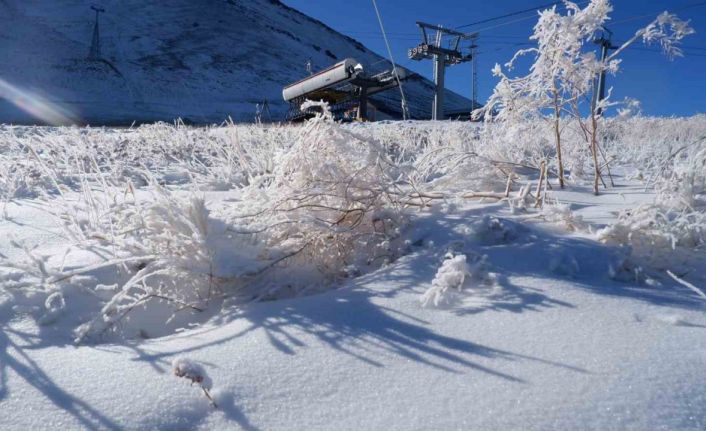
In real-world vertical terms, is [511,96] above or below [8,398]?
above

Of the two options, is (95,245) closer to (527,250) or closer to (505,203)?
(527,250)

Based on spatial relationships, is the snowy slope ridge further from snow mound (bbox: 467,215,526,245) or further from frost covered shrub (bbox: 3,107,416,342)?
snow mound (bbox: 467,215,526,245)

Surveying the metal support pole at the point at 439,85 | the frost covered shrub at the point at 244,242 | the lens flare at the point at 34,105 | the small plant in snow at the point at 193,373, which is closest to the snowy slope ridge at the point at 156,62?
the lens flare at the point at 34,105

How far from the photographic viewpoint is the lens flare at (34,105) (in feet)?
70.1

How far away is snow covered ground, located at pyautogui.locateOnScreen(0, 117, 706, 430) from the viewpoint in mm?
791

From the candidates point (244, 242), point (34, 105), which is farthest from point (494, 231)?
point (34, 105)

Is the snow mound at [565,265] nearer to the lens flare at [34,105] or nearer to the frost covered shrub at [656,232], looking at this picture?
the frost covered shrub at [656,232]

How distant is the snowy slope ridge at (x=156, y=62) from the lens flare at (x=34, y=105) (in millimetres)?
76

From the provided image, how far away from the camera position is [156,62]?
3603cm

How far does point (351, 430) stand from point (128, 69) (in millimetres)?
39230

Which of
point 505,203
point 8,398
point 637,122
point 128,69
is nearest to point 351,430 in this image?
point 8,398

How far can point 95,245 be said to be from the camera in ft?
5.39

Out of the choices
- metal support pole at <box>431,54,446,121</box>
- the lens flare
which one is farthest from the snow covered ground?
the lens flare

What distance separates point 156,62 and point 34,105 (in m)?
13.2
